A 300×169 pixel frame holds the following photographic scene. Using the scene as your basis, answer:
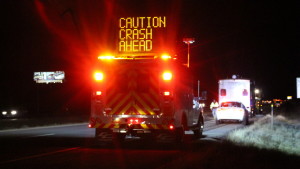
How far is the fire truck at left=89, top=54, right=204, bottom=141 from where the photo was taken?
15266 mm

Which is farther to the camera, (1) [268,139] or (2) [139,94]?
(1) [268,139]

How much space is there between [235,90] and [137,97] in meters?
22.4

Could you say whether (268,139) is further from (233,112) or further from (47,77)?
(47,77)

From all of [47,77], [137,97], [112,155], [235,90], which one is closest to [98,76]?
[137,97]

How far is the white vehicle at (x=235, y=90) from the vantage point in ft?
121

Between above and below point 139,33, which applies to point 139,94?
below

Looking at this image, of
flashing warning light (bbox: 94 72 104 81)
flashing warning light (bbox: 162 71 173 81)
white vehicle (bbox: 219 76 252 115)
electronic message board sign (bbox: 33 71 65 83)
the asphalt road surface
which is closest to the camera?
the asphalt road surface

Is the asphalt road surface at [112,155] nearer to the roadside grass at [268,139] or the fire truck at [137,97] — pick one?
the fire truck at [137,97]

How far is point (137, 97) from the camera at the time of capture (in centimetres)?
1555

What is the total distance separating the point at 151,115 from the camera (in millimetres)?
15336

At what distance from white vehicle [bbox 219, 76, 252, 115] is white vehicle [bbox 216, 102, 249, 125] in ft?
14.3

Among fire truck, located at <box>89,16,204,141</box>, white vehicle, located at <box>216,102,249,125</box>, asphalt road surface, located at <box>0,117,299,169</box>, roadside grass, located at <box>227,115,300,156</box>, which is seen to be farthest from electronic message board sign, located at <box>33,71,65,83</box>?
fire truck, located at <box>89,16,204,141</box>

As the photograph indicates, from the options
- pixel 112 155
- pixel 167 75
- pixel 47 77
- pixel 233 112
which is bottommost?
pixel 112 155

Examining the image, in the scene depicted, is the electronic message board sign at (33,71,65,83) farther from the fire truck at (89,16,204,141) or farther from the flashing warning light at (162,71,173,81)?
the flashing warning light at (162,71,173,81)
